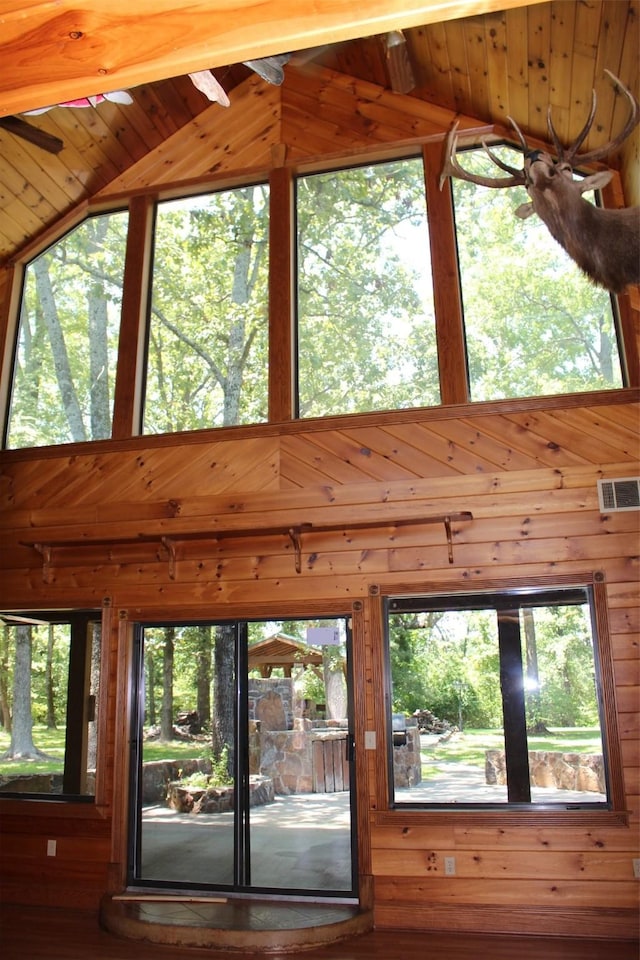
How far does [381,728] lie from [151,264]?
13.9 ft

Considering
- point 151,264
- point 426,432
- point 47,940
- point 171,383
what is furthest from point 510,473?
point 47,940

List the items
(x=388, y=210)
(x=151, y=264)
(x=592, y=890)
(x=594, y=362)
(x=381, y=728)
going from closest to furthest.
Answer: (x=592, y=890)
(x=381, y=728)
(x=594, y=362)
(x=388, y=210)
(x=151, y=264)

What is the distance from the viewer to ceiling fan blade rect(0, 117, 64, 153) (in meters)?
4.88

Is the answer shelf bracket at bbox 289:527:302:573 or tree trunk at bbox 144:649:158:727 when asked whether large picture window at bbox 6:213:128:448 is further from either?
shelf bracket at bbox 289:527:302:573

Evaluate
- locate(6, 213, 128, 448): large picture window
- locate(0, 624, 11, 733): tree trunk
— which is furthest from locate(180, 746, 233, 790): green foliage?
locate(6, 213, 128, 448): large picture window

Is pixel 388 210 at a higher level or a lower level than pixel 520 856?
higher

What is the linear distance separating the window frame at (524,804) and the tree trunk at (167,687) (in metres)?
1.54

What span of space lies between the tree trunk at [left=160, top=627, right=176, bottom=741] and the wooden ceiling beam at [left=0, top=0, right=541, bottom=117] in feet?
13.8

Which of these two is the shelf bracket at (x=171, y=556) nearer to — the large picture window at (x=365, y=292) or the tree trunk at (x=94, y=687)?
the tree trunk at (x=94, y=687)

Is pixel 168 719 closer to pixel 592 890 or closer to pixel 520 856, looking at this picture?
pixel 520 856

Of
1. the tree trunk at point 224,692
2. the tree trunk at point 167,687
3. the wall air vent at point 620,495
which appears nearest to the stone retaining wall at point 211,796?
the tree trunk at point 224,692

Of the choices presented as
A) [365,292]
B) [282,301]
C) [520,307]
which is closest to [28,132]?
[282,301]

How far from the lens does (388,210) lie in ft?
19.6

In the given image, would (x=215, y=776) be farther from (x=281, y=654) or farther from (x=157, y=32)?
(x=157, y=32)
